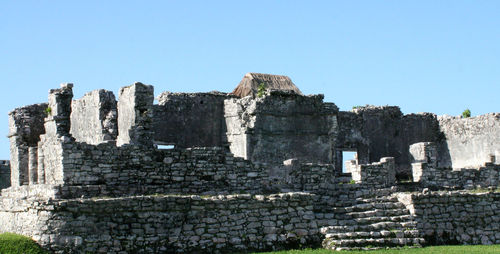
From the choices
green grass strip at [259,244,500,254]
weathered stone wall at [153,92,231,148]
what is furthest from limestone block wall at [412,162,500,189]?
weathered stone wall at [153,92,231,148]

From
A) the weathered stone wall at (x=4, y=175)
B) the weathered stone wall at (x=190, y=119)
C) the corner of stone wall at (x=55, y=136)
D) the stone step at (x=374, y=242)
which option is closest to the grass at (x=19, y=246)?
the corner of stone wall at (x=55, y=136)

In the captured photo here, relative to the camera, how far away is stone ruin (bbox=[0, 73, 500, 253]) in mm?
17766

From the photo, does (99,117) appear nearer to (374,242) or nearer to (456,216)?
(374,242)

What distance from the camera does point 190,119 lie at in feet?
93.7

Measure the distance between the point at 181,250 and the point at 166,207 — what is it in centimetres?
101

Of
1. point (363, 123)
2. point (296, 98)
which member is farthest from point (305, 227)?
point (363, 123)

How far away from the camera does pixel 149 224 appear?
1780cm

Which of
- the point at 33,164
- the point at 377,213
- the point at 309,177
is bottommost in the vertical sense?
the point at 377,213

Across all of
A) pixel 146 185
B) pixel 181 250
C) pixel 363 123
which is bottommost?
pixel 181 250

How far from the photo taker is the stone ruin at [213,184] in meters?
17.8

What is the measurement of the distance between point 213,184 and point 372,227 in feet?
13.8

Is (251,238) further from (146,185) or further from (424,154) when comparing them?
(424,154)

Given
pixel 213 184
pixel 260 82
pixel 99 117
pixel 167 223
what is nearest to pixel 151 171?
pixel 213 184

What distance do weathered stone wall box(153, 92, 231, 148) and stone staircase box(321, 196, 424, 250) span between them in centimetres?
889
